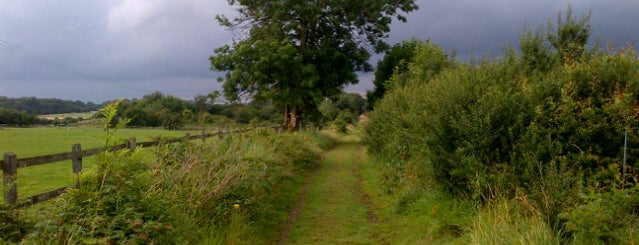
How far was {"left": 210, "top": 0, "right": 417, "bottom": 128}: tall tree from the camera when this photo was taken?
3095 centimetres

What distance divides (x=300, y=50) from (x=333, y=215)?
23.5 metres

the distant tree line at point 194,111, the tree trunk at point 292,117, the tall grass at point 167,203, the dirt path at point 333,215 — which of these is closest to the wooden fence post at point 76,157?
the tall grass at point 167,203

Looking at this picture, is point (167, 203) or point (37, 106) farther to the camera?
point (37, 106)

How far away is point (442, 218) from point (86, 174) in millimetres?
5566

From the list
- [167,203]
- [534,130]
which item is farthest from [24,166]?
[534,130]

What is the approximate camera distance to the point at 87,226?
198 inches

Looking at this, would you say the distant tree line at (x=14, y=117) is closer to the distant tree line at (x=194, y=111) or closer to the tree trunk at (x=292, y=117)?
the distant tree line at (x=194, y=111)

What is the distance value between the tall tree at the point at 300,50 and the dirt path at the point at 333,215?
14.6 m

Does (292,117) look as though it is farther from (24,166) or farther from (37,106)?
(37,106)

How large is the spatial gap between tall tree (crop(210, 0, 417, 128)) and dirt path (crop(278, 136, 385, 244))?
48.0ft

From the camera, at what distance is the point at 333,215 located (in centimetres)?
1088

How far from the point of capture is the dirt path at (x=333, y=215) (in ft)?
29.1

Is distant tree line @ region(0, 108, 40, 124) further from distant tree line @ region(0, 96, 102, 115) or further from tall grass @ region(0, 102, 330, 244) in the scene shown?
tall grass @ region(0, 102, 330, 244)

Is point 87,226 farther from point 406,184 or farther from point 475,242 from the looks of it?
point 406,184
